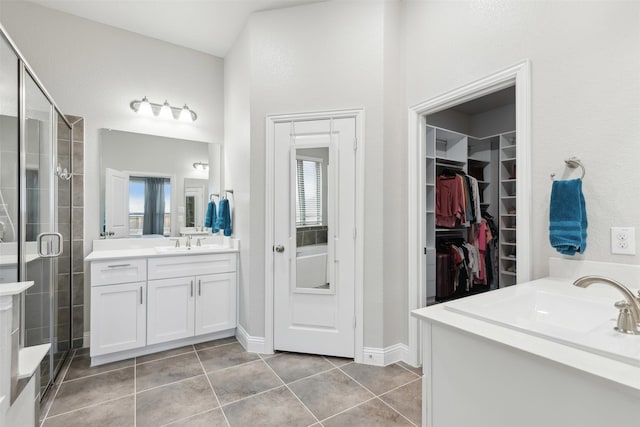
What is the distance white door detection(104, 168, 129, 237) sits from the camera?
298 cm

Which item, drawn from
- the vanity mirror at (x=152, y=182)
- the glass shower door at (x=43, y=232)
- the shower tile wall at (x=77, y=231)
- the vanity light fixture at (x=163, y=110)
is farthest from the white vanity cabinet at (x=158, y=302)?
the vanity light fixture at (x=163, y=110)

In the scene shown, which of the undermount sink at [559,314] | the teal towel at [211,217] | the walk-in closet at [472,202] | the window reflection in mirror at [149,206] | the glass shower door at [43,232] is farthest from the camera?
the walk-in closet at [472,202]

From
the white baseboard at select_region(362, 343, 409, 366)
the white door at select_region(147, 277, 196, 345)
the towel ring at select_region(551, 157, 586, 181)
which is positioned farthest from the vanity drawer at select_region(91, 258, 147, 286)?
the towel ring at select_region(551, 157, 586, 181)

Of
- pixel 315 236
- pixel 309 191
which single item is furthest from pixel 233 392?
pixel 309 191

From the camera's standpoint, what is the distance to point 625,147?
1.38 metres

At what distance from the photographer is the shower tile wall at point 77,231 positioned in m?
2.82

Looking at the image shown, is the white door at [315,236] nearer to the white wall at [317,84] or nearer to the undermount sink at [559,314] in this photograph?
the white wall at [317,84]

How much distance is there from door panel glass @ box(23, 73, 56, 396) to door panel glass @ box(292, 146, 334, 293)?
1676 mm

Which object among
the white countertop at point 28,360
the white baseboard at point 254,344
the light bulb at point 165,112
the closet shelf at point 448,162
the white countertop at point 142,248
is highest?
the light bulb at point 165,112

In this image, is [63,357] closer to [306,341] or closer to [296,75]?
[306,341]

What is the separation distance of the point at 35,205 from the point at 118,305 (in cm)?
106

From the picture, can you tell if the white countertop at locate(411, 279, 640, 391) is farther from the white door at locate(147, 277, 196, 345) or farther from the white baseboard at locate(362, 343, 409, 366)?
the white door at locate(147, 277, 196, 345)

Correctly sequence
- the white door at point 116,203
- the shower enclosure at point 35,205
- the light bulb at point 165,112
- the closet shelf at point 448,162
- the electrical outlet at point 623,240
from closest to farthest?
the electrical outlet at point 623,240 → the shower enclosure at point 35,205 → the white door at point 116,203 → the light bulb at point 165,112 → the closet shelf at point 448,162

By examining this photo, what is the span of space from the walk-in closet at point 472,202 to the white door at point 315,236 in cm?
143
